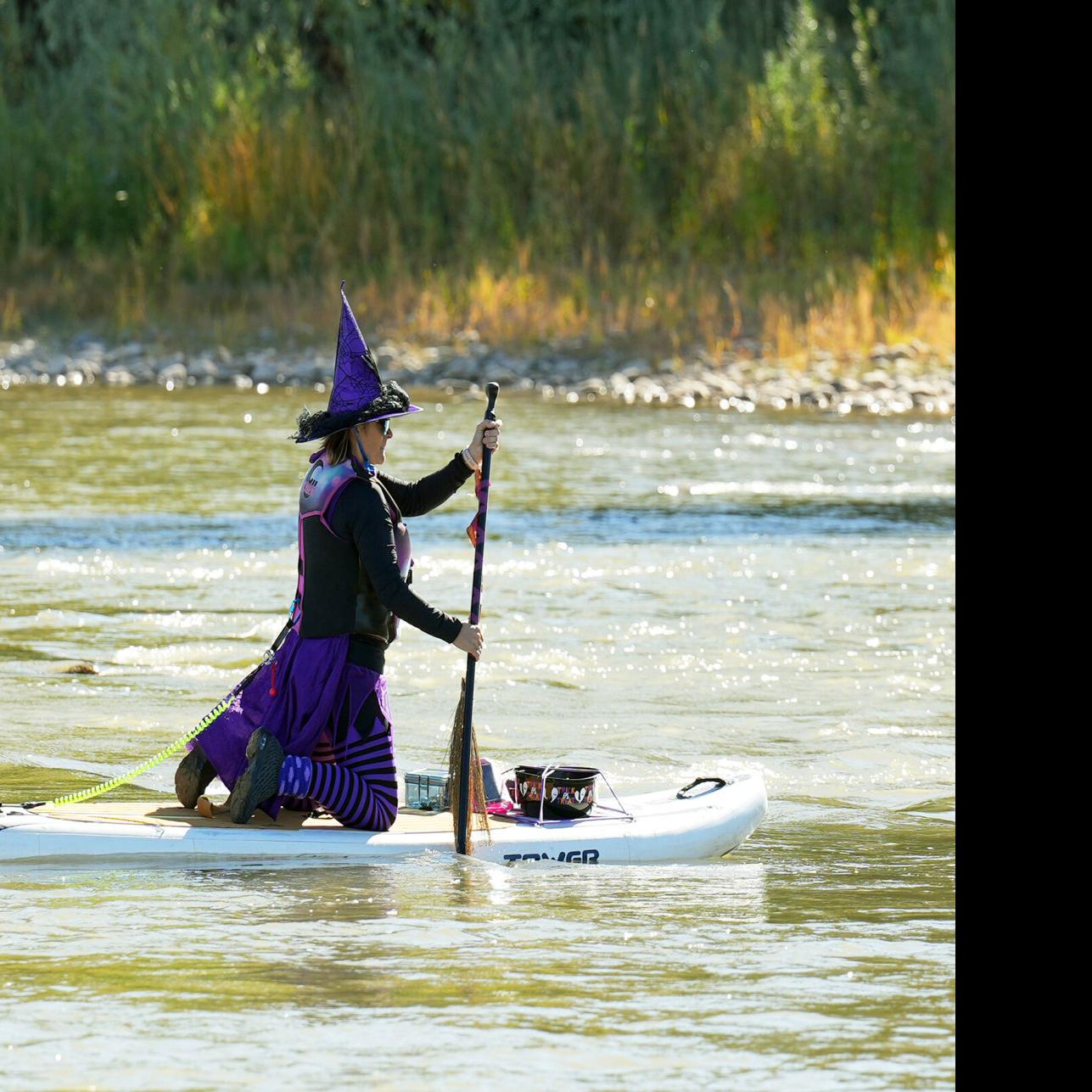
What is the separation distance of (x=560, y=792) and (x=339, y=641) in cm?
88

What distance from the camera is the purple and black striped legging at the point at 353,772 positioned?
7.18 m

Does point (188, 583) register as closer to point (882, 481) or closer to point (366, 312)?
point (882, 481)

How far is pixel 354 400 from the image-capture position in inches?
279

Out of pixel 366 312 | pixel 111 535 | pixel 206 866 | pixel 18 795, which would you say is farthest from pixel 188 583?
pixel 366 312

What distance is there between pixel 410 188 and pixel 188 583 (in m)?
14.2

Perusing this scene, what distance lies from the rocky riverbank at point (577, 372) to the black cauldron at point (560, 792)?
601 inches

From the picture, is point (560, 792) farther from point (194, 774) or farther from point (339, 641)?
point (194, 774)

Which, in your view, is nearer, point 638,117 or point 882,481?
point 882,481

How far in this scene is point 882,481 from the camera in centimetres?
1766

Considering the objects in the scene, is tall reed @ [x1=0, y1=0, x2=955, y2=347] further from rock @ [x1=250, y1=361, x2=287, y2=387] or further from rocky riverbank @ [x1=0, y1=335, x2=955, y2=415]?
rock @ [x1=250, y1=361, x2=287, y2=387]

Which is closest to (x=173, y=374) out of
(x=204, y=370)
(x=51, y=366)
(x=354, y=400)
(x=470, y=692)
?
(x=204, y=370)
